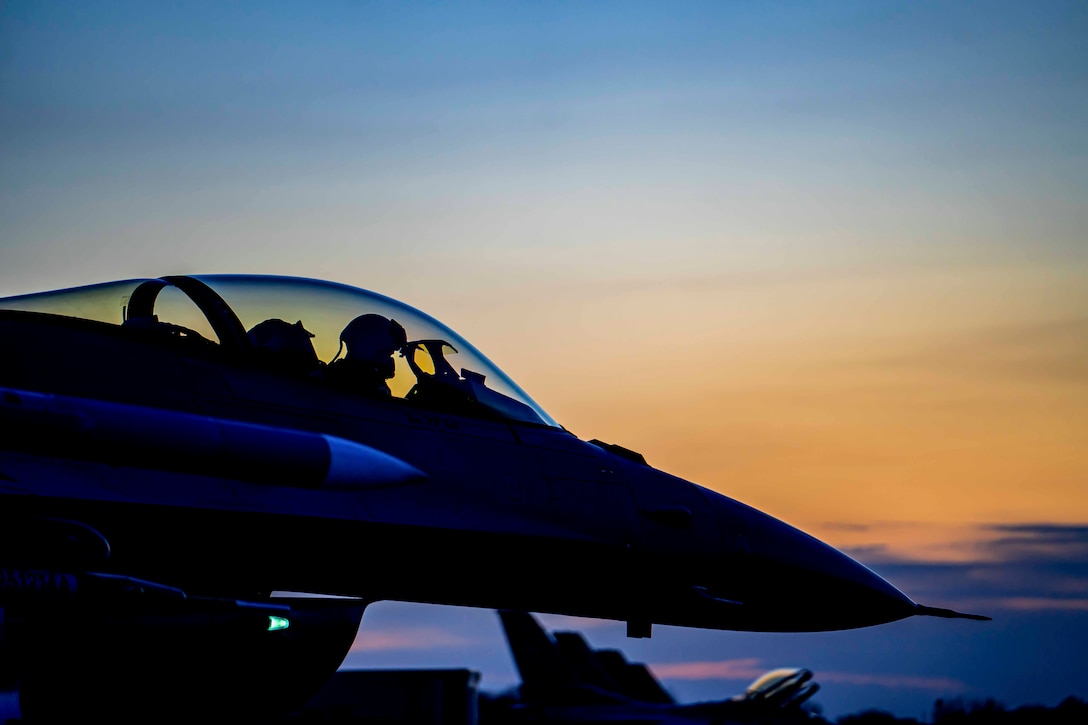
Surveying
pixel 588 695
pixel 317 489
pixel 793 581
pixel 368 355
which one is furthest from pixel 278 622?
pixel 588 695

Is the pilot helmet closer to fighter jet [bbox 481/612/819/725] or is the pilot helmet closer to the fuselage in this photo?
the fuselage

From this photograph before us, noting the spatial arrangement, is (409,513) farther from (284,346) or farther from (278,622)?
(284,346)

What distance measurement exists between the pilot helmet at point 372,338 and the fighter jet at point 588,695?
2573 centimetres

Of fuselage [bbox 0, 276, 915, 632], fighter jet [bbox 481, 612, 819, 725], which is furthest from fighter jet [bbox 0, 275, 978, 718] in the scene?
fighter jet [bbox 481, 612, 819, 725]

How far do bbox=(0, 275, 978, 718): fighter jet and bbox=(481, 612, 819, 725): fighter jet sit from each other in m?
24.1

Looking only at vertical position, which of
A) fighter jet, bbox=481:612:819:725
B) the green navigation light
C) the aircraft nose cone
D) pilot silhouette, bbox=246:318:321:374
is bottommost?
fighter jet, bbox=481:612:819:725

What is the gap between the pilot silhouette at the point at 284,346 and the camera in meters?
9.42

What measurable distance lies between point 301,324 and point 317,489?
84.8 inches

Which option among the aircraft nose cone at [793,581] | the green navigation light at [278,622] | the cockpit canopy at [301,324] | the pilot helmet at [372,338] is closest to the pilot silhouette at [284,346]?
the cockpit canopy at [301,324]

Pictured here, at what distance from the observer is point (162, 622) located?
945 centimetres

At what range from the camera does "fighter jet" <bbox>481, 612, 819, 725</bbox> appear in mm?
34656

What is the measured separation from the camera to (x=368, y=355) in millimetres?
10125

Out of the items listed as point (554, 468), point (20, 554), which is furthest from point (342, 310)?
point (20, 554)

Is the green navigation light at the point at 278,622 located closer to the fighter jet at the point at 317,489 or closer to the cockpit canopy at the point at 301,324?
the fighter jet at the point at 317,489
